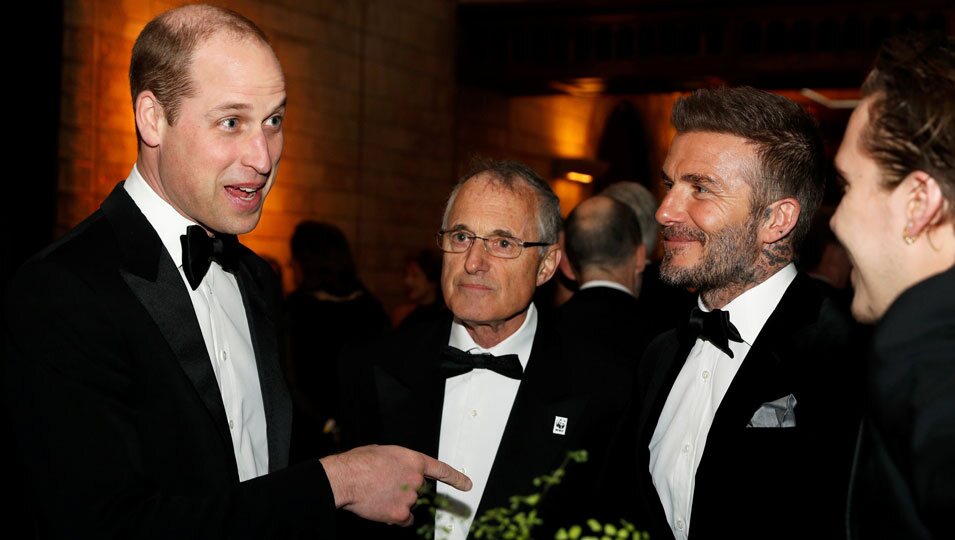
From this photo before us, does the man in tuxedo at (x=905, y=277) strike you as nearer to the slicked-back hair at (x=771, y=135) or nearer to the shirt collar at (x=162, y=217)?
the slicked-back hair at (x=771, y=135)

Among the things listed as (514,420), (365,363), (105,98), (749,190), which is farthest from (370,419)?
(105,98)

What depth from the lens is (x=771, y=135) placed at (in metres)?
2.39

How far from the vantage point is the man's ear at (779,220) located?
2.39 meters

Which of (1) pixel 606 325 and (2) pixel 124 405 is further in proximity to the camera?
(1) pixel 606 325

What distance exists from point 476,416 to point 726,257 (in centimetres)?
86

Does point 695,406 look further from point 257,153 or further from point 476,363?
point 257,153

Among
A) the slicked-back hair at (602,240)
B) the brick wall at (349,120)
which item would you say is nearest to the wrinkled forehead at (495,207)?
the slicked-back hair at (602,240)

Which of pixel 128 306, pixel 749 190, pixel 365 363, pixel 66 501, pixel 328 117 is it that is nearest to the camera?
pixel 66 501

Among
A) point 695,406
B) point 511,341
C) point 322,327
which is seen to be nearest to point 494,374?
point 511,341

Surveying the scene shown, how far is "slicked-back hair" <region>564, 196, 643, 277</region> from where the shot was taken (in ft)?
14.2

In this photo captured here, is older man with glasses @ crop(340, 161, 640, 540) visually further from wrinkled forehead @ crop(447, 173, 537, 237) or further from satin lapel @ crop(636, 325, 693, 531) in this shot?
satin lapel @ crop(636, 325, 693, 531)

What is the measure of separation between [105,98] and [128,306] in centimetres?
429

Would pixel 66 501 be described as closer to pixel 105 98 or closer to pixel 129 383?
pixel 129 383

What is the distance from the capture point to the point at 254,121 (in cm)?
210
